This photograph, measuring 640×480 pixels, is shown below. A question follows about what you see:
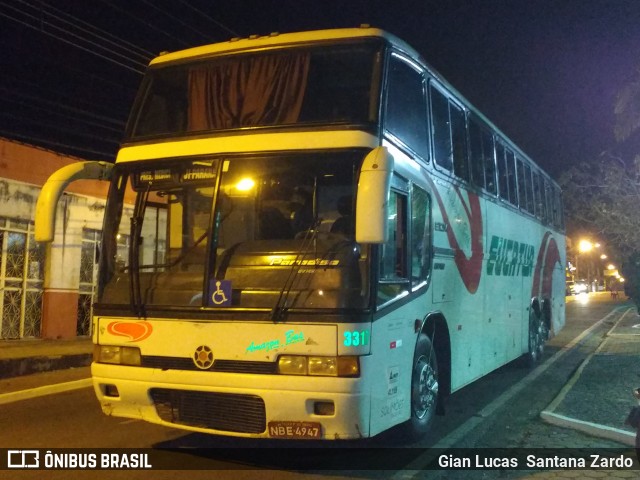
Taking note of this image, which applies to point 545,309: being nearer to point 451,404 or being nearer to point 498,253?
point 498,253

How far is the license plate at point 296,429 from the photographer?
4805mm

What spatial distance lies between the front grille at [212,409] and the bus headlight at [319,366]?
36cm

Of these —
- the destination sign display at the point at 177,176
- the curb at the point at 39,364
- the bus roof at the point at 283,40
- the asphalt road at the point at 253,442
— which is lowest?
the asphalt road at the point at 253,442

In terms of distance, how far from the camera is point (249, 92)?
565 centimetres

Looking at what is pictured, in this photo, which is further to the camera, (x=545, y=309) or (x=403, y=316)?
(x=545, y=309)

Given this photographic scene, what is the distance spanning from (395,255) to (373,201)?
112 centimetres

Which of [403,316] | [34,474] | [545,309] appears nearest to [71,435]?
[34,474]

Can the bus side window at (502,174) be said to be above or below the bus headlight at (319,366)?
above

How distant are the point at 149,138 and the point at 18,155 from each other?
9430 millimetres

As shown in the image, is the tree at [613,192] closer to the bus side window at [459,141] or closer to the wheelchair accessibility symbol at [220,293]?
the bus side window at [459,141]

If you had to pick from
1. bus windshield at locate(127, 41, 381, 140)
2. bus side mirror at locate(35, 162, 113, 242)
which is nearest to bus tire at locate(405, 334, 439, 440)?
bus windshield at locate(127, 41, 381, 140)

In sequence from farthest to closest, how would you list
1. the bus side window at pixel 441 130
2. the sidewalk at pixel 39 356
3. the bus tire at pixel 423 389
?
the sidewalk at pixel 39 356 < the bus side window at pixel 441 130 < the bus tire at pixel 423 389

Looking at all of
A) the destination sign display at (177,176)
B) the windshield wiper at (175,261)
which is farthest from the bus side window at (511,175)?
the windshield wiper at (175,261)

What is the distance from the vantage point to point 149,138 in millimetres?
5797
